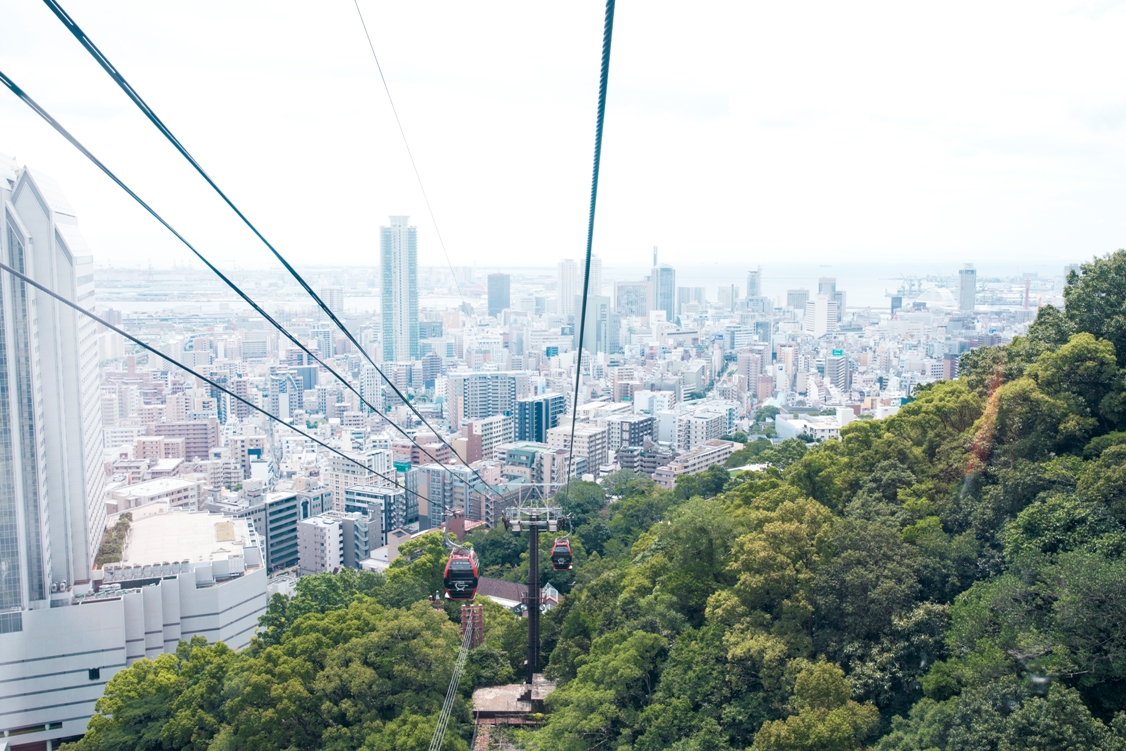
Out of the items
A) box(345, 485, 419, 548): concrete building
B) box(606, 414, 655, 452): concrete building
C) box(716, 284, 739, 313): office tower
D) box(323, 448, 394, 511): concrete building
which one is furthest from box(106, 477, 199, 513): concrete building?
box(716, 284, 739, 313): office tower

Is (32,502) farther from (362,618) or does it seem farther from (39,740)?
(362,618)

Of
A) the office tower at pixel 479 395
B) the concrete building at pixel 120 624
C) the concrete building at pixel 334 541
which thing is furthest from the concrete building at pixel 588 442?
the concrete building at pixel 120 624

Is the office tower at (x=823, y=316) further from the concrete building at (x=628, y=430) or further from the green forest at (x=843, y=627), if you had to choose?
the green forest at (x=843, y=627)

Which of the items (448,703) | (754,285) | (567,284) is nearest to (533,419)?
(448,703)

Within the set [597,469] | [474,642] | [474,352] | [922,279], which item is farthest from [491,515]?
[922,279]

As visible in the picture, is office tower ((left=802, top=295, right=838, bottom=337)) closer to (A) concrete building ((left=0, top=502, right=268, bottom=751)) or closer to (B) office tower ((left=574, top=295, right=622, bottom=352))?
(B) office tower ((left=574, top=295, right=622, bottom=352))

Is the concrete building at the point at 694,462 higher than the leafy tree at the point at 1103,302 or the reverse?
the reverse
